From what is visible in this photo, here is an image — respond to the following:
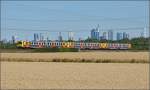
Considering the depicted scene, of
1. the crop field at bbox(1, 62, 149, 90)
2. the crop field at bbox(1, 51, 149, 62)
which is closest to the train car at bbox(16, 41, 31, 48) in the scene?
the crop field at bbox(1, 51, 149, 62)

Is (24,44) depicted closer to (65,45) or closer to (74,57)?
(65,45)

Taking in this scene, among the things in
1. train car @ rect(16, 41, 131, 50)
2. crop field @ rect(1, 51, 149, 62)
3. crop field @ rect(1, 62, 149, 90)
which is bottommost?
crop field @ rect(1, 51, 149, 62)

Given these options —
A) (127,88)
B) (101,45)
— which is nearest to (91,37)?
(101,45)

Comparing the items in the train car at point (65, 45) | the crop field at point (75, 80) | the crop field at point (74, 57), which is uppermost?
the train car at point (65, 45)

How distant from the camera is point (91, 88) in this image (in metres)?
18.9

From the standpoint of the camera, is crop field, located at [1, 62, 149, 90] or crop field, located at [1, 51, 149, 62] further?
crop field, located at [1, 51, 149, 62]

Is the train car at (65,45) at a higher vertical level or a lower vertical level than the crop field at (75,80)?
higher

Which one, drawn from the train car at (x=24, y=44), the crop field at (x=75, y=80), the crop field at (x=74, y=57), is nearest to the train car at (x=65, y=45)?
the train car at (x=24, y=44)

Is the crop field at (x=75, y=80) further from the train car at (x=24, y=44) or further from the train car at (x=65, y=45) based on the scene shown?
the train car at (x=65, y=45)

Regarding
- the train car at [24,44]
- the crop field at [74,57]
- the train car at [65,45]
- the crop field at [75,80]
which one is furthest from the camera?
the train car at [65,45]

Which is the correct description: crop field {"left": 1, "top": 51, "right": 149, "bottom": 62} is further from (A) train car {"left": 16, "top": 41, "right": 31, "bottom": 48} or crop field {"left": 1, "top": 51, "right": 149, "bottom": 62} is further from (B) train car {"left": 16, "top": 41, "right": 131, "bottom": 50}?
(B) train car {"left": 16, "top": 41, "right": 131, "bottom": 50}

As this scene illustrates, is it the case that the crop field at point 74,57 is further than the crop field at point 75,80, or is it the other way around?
the crop field at point 74,57

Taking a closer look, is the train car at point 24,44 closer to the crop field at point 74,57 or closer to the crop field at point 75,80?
the crop field at point 74,57

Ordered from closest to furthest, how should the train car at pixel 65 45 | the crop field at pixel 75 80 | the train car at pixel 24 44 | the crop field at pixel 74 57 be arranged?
the crop field at pixel 75 80 < the crop field at pixel 74 57 < the train car at pixel 24 44 < the train car at pixel 65 45
